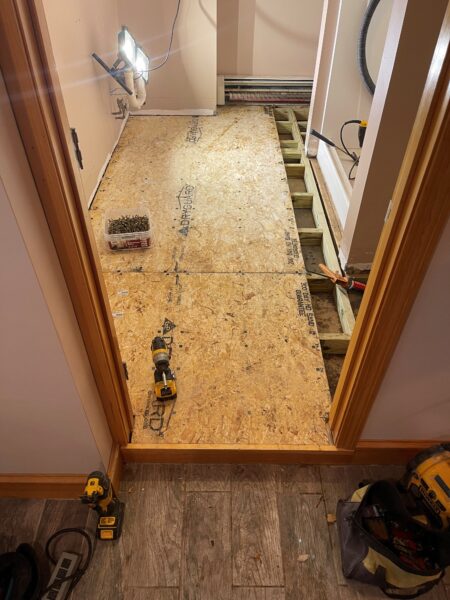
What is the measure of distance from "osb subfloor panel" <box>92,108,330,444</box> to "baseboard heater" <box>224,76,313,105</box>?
2.85 feet

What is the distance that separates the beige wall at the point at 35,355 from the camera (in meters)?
0.88

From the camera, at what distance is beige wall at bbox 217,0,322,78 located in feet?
13.1

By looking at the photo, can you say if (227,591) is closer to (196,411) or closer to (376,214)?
(196,411)

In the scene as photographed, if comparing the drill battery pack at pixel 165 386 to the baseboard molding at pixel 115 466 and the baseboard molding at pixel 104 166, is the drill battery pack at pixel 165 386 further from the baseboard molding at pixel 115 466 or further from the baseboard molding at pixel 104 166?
the baseboard molding at pixel 104 166

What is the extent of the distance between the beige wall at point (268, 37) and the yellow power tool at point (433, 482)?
13.3 ft

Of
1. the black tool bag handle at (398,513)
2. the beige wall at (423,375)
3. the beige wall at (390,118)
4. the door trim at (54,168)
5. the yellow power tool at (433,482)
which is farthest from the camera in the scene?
the beige wall at (390,118)

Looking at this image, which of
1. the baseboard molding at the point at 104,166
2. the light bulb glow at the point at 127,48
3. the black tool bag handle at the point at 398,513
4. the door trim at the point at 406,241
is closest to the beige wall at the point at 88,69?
the baseboard molding at the point at 104,166

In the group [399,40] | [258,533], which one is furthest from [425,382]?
[399,40]

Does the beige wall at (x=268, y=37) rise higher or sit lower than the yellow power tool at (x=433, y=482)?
higher

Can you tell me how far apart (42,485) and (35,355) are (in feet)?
2.32

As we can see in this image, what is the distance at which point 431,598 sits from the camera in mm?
1377

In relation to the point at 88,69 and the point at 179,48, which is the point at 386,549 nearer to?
the point at 88,69

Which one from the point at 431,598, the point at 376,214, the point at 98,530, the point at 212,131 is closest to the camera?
the point at 431,598

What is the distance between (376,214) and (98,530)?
1970mm
